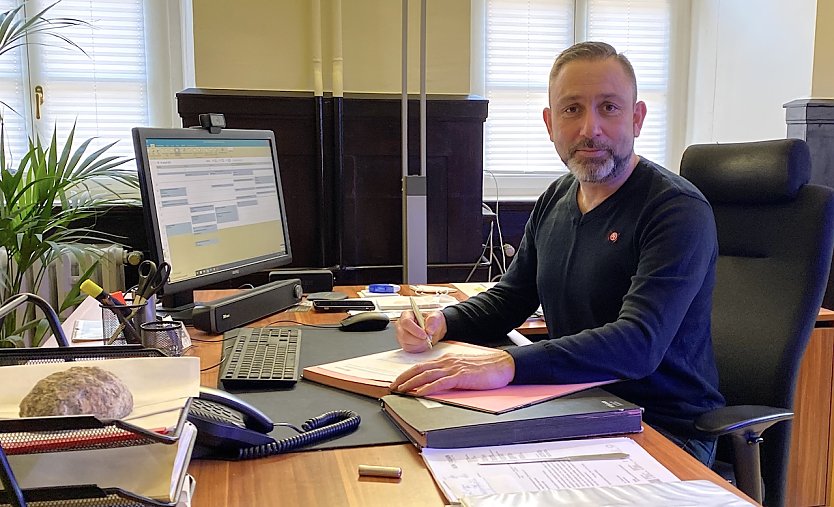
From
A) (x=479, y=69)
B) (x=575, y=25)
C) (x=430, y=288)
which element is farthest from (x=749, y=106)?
(x=430, y=288)

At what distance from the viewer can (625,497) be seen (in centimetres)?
82

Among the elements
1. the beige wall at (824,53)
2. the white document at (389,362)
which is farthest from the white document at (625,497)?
the beige wall at (824,53)

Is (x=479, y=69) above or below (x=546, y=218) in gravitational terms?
above

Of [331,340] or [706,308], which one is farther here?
[331,340]

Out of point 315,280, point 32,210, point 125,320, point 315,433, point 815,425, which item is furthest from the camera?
point 32,210

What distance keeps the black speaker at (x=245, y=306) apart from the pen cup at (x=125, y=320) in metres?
0.13

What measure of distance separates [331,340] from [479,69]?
2454mm

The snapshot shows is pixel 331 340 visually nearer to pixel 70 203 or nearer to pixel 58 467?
pixel 58 467

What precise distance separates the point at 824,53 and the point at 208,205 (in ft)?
8.97

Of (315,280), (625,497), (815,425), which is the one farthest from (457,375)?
(815,425)

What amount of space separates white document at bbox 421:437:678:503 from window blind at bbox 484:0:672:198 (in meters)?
2.83

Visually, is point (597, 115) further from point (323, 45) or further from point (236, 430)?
point (323, 45)

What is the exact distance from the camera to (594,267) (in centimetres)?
154

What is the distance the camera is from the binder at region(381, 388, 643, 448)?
99cm
